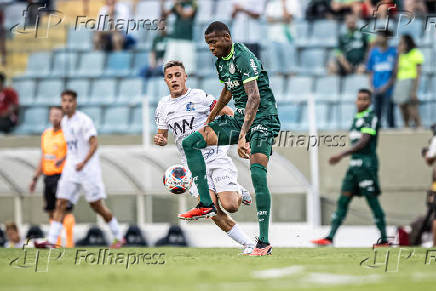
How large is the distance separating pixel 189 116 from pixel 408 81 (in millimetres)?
6722

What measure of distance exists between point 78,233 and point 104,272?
25.8 ft

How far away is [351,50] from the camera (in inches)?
659

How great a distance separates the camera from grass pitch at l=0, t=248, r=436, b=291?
598cm

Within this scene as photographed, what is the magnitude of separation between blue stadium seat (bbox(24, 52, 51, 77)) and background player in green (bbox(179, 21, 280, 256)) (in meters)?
10.2

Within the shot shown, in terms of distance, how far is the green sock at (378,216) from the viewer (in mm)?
12648

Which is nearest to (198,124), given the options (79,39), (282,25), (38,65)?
(282,25)

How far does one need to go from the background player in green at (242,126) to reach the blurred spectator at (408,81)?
689 centimetres

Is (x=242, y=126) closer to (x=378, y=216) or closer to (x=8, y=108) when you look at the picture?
(x=378, y=216)

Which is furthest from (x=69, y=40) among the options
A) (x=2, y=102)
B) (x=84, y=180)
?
(x=84, y=180)

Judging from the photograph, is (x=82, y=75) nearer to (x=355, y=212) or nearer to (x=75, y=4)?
(x=75, y=4)

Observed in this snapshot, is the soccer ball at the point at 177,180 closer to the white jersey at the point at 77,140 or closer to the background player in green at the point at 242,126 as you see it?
the background player in green at the point at 242,126

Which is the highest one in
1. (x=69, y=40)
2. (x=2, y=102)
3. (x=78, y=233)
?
(x=69, y=40)

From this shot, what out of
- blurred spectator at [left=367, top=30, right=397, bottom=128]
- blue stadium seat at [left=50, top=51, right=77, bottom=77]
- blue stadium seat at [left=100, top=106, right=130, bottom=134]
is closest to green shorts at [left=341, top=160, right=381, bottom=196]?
blurred spectator at [left=367, top=30, right=397, bottom=128]

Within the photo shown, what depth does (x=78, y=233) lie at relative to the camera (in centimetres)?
1502
